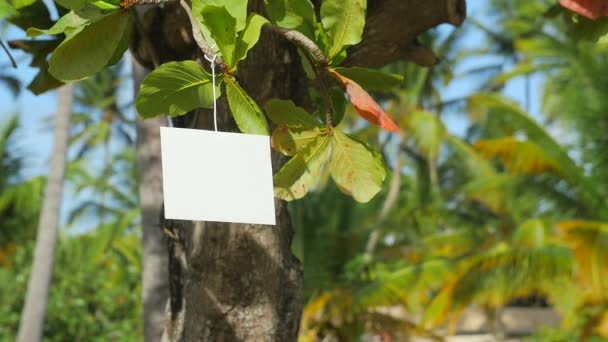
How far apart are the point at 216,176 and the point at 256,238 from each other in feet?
2.07

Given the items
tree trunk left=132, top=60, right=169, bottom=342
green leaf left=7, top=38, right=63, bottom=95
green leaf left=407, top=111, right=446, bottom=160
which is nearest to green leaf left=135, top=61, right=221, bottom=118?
green leaf left=7, top=38, right=63, bottom=95

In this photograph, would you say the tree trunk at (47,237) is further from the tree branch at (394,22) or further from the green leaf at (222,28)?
the green leaf at (222,28)

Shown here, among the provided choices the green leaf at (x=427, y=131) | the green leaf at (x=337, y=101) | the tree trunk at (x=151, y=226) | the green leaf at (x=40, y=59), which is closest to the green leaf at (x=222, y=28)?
the green leaf at (x=337, y=101)

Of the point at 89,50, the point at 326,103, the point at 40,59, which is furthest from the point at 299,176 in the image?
the point at 40,59

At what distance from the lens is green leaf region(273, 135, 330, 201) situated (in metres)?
1.52

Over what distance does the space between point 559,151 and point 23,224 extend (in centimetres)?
1048

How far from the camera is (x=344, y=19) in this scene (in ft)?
4.97

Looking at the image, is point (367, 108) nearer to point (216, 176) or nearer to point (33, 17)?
point (216, 176)

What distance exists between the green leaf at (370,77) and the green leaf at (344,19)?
2.1 inches

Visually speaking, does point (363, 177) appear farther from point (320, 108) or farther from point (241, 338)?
point (241, 338)

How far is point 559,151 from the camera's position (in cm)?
1316

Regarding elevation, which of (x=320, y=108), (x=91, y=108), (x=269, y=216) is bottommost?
(x=269, y=216)

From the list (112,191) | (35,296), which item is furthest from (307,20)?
(112,191)

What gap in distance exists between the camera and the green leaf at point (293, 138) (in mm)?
1531
